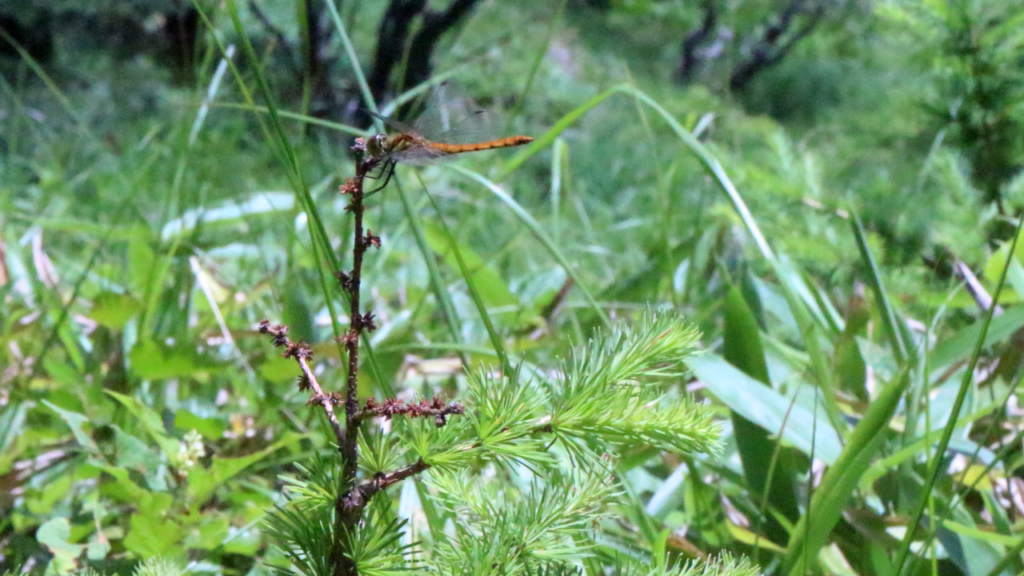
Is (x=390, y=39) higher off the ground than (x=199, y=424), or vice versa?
(x=390, y=39)

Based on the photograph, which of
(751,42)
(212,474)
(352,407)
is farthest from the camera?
(751,42)

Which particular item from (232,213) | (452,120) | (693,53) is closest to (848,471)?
(452,120)

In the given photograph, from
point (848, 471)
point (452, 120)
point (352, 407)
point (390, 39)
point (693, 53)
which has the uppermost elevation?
point (693, 53)

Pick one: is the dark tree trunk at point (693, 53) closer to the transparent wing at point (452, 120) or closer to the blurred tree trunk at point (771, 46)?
the blurred tree trunk at point (771, 46)

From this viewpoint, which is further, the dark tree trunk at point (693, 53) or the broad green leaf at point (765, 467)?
the dark tree trunk at point (693, 53)

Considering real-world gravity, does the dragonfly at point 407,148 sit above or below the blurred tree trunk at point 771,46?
below

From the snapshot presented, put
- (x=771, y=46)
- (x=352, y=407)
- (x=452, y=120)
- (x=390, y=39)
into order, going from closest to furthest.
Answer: (x=352, y=407), (x=452, y=120), (x=390, y=39), (x=771, y=46)

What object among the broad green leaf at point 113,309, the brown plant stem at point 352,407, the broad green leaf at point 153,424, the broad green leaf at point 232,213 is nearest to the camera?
the brown plant stem at point 352,407

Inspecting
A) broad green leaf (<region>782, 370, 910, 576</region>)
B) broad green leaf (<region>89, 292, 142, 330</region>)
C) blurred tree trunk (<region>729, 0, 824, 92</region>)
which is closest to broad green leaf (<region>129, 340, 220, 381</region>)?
broad green leaf (<region>89, 292, 142, 330</region>)

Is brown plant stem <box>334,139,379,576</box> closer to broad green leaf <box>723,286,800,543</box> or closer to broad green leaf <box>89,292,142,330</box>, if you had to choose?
broad green leaf <box>723,286,800,543</box>

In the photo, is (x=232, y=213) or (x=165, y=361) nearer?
→ (x=165, y=361)

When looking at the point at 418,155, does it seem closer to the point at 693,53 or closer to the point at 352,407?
the point at 352,407

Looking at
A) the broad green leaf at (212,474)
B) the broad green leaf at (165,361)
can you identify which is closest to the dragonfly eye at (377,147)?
the broad green leaf at (212,474)

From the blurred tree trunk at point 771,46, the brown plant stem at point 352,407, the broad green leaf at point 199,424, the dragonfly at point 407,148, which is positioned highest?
the blurred tree trunk at point 771,46
